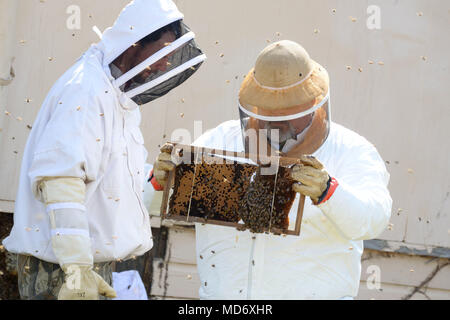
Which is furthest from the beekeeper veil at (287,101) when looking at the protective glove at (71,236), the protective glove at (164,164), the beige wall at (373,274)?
the beige wall at (373,274)

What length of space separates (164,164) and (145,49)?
25.2 inches

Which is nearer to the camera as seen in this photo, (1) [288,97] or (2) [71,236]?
(2) [71,236]

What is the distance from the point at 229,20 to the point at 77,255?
3.38 meters

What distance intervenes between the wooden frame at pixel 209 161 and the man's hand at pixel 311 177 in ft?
0.24

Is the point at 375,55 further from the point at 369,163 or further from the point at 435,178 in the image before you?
the point at 369,163

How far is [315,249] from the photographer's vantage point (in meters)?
4.08

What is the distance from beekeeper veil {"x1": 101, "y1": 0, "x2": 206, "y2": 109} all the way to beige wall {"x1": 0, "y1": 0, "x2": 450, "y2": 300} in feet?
7.33

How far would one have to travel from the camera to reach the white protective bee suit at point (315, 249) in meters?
4.03

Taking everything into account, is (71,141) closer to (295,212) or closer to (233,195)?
(233,195)

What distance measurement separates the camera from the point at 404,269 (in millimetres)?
6629

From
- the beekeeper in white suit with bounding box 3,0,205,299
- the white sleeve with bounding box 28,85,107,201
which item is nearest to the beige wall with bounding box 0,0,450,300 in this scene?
the beekeeper in white suit with bounding box 3,0,205,299

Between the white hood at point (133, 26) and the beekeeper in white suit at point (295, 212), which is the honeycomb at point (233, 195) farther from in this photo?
the white hood at point (133, 26)

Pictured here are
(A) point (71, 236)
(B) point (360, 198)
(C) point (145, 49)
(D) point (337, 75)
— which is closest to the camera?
(A) point (71, 236)

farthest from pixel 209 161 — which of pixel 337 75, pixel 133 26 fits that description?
pixel 337 75
